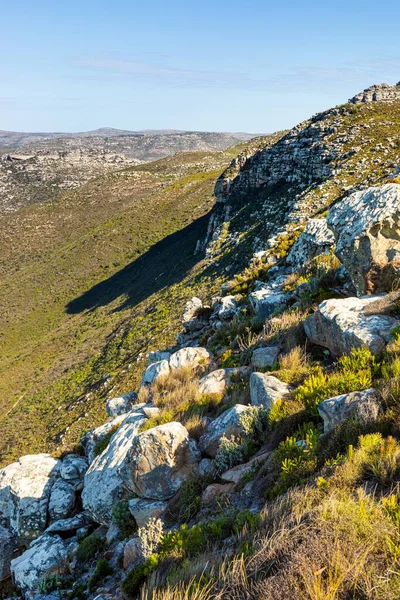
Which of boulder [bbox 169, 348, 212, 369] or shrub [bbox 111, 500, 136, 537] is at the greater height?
boulder [bbox 169, 348, 212, 369]

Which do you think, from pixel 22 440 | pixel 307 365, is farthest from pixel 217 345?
pixel 22 440

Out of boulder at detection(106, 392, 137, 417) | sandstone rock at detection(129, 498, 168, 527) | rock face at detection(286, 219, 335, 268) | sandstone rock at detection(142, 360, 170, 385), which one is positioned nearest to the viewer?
sandstone rock at detection(129, 498, 168, 527)

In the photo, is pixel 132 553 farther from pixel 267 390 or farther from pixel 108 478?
pixel 267 390

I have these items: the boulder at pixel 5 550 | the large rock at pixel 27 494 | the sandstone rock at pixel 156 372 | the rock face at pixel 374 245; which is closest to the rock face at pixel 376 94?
the rock face at pixel 374 245

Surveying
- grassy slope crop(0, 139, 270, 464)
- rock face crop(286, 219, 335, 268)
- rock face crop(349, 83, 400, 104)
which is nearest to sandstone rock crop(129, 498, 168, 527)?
rock face crop(286, 219, 335, 268)

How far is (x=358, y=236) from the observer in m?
8.10

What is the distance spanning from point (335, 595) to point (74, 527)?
7103mm

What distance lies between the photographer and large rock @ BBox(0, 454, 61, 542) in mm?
8641

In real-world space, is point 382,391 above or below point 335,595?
above

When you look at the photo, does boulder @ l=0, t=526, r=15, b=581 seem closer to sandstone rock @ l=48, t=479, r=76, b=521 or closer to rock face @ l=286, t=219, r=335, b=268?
sandstone rock @ l=48, t=479, r=76, b=521

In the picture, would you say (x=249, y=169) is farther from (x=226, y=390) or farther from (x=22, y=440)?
(x=226, y=390)

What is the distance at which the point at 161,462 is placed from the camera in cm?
627

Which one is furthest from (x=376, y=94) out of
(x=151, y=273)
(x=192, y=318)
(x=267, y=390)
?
(x=267, y=390)

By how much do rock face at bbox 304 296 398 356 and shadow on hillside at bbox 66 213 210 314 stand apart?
33795 mm
